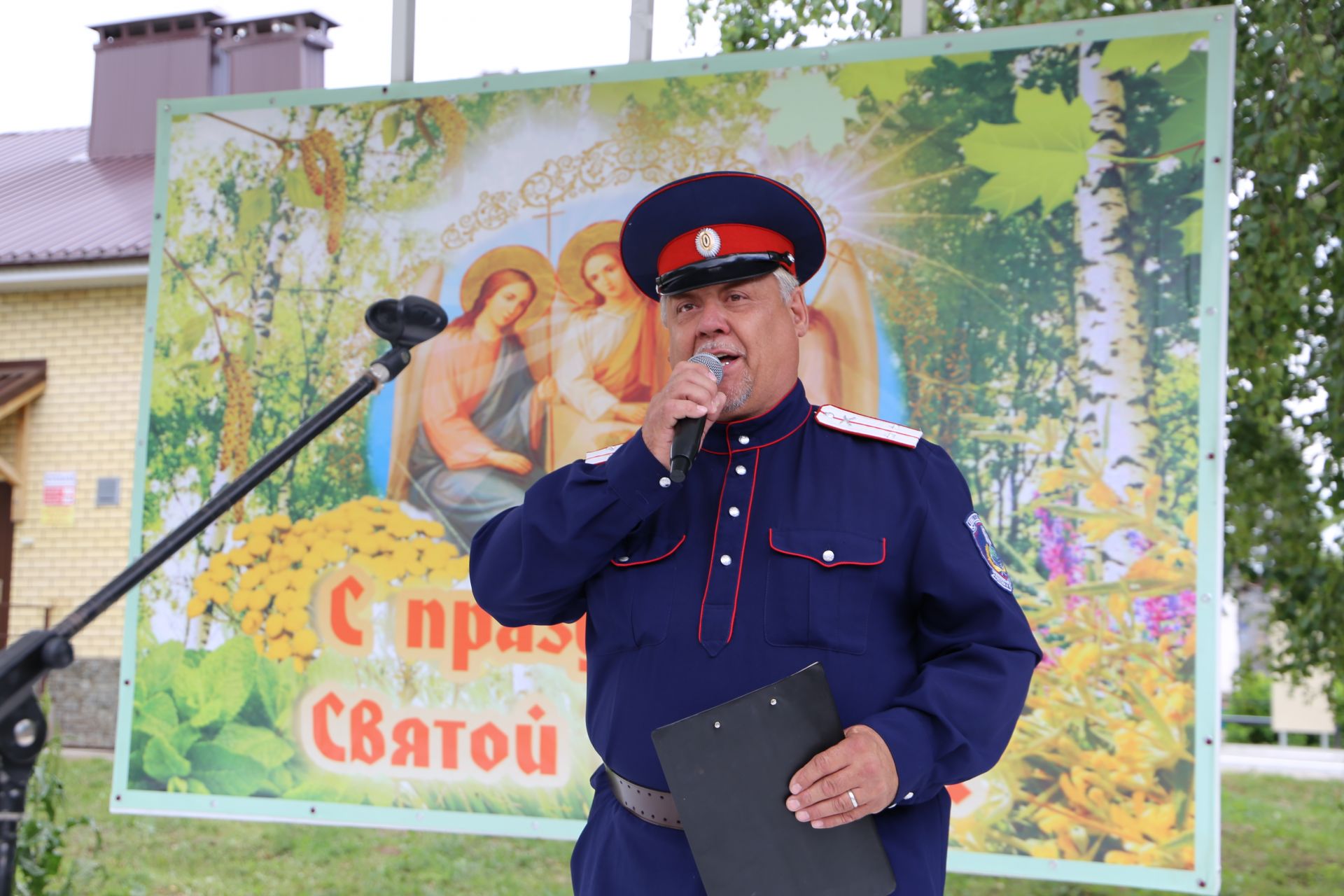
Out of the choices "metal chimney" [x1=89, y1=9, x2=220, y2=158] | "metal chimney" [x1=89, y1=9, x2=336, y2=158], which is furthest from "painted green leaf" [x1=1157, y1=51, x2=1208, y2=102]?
"metal chimney" [x1=89, y1=9, x2=220, y2=158]

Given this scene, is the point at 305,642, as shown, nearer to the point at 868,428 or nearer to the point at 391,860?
the point at 868,428

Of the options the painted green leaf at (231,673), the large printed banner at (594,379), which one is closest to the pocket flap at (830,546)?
the large printed banner at (594,379)

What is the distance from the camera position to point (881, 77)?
3.12 metres

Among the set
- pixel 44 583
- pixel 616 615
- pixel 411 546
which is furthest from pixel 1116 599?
pixel 44 583

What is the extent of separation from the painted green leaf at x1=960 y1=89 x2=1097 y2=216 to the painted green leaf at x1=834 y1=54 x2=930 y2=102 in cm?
22

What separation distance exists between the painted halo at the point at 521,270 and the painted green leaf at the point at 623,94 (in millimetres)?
448

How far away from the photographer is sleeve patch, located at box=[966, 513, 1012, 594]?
164 cm

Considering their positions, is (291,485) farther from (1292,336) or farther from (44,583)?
(44,583)

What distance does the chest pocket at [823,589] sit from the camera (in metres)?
1.63

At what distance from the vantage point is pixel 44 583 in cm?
876

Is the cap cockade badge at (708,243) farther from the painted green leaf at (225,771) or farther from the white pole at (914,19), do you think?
the painted green leaf at (225,771)

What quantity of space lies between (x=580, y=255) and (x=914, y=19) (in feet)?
3.57

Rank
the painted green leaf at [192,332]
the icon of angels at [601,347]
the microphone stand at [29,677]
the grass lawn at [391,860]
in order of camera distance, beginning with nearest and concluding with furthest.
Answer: the microphone stand at [29,677] < the icon of angels at [601,347] < the painted green leaf at [192,332] < the grass lawn at [391,860]

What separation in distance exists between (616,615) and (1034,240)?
1789 mm
